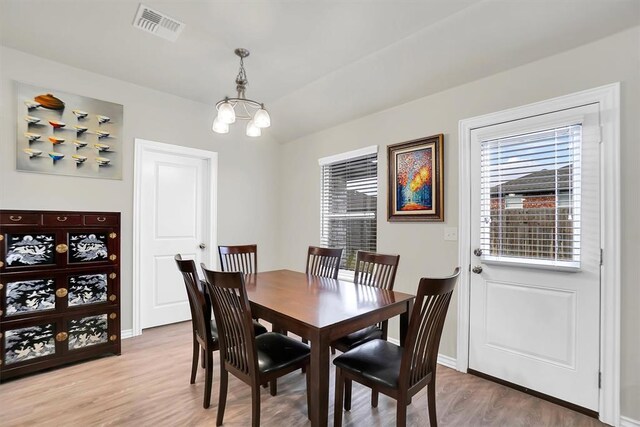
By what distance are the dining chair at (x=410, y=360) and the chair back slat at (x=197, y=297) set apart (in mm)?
923

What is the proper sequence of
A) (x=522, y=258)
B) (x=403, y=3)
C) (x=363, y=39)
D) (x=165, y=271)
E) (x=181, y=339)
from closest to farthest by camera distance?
1. (x=403, y=3)
2. (x=522, y=258)
3. (x=363, y=39)
4. (x=181, y=339)
5. (x=165, y=271)

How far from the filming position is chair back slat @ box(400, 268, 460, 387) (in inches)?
56.2

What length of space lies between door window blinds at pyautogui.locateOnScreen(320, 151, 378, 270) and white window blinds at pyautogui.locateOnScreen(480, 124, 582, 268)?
47.8 inches

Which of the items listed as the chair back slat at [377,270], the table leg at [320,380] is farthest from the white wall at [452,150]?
the table leg at [320,380]

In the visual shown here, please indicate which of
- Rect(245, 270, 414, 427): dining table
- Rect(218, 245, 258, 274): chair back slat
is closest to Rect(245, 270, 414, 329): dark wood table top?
Rect(245, 270, 414, 427): dining table

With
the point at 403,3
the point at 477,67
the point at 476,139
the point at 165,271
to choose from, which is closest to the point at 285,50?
the point at 403,3

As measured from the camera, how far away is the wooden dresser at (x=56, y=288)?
2.37 meters

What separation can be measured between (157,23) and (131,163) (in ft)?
5.03

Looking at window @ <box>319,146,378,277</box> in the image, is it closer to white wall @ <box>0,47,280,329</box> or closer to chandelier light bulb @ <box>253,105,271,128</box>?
white wall @ <box>0,47,280,329</box>

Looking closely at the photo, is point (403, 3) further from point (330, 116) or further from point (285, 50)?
point (330, 116)

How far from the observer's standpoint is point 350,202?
3773 mm

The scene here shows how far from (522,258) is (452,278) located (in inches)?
47.3

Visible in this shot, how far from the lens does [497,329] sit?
7.95 ft

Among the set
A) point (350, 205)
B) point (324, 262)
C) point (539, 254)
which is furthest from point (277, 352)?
point (350, 205)
